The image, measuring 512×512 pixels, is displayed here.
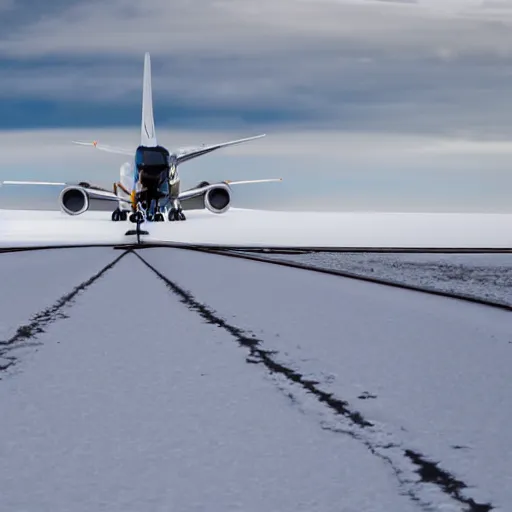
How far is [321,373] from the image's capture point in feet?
19.9

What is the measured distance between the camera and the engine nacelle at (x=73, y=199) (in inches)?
1845

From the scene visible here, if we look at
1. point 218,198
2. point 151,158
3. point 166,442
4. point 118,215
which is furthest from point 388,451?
point 118,215

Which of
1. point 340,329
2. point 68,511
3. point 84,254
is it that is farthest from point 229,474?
point 84,254

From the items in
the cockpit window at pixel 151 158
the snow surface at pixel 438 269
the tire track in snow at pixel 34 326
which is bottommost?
the tire track in snow at pixel 34 326

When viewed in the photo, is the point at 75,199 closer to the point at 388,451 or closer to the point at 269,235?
the point at 269,235

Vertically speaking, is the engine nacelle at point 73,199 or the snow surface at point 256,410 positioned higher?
the engine nacelle at point 73,199

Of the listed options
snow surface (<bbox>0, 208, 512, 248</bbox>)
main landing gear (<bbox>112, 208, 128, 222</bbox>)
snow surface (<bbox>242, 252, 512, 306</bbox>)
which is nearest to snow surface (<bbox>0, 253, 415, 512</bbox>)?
snow surface (<bbox>242, 252, 512, 306</bbox>)

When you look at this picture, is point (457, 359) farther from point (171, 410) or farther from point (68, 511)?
point (68, 511)

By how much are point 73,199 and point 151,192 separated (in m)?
10.2

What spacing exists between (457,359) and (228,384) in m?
2.04

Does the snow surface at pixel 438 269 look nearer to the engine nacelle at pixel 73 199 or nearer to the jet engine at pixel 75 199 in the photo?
the jet engine at pixel 75 199

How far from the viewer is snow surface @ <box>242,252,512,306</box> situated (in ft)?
45.5

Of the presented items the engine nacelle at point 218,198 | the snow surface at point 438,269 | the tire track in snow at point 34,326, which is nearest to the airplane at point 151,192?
the engine nacelle at point 218,198

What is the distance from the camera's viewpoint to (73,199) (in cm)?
Answer: 4719
